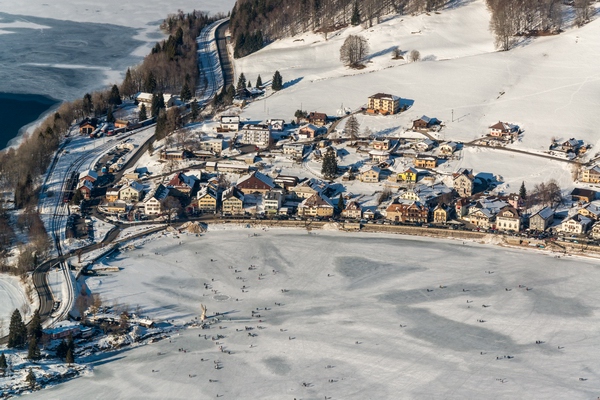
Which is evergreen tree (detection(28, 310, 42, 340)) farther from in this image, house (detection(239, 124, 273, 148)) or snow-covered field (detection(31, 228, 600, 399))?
house (detection(239, 124, 273, 148))

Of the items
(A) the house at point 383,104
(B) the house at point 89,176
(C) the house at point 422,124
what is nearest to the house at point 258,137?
(A) the house at point 383,104

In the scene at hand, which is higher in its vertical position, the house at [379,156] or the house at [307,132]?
the house at [307,132]

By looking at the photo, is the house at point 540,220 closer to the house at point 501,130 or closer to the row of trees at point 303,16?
the house at point 501,130

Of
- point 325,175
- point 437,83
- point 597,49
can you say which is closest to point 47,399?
point 325,175

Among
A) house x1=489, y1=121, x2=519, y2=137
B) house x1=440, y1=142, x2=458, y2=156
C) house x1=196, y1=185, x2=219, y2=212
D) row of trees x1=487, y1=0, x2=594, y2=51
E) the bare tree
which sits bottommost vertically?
house x1=196, y1=185, x2=219, y2=212

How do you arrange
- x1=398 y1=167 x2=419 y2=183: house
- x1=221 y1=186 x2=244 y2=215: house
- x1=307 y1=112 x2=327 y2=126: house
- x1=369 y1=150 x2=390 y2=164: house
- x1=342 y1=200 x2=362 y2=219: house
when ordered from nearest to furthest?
x1=342 y1=200 x2=362 y2=219: house, x1=221 y1=186 x2=244 y2=215: house, x1=398 y1=167 x2=419 y2=183: house, x1=369 y1=150 x2=390 y2=164: house, x1=307 y1=112 x2=327 y2=126: house

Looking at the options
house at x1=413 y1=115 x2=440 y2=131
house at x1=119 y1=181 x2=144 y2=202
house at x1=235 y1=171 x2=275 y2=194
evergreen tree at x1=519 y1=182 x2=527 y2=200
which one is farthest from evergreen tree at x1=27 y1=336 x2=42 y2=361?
house at x1=413 y1=115 x2=440 y2=131

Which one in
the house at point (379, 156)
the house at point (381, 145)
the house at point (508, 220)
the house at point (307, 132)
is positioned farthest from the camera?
the house at point (307, 132)
